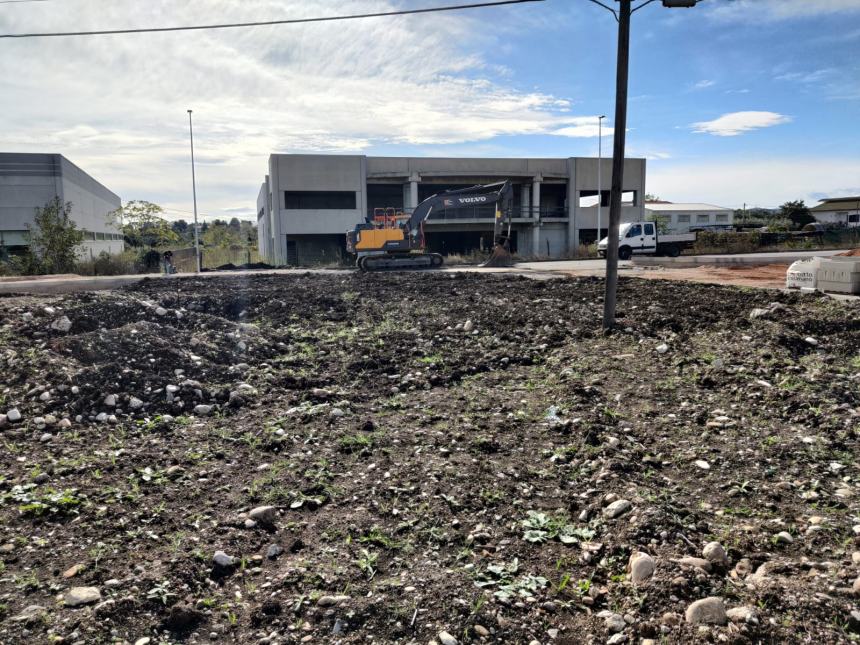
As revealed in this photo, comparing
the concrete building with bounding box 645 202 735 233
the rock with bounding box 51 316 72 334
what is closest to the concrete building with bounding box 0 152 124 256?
the rock with bounding box 51 316 72 334

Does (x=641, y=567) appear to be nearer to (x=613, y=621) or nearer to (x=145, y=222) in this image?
(x=613, y=621)

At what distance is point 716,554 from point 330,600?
2.24m

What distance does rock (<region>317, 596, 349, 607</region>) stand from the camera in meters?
3.30

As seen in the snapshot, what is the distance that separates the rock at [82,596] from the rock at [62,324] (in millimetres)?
6231

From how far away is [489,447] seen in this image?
18.1 feet

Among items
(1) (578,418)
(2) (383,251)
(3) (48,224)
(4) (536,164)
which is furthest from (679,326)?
(4) (536,164)

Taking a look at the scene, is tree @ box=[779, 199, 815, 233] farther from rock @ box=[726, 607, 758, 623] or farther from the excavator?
rock @ box=[726, 607, 758, 623]

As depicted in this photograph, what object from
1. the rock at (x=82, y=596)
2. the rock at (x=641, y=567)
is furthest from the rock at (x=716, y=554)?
the rock at (x=82, y=596)

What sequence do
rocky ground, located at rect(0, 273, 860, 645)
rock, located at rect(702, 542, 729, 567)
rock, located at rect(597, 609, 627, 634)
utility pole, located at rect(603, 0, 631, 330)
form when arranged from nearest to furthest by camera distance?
rock, located at rect(597, 609, 627, 634)
rocky ground, located at rect(0, 273, 860, 645)
rock, located at rect(702, 542, 729, 567)
utility pole, located at rect(603, 0, 631, 330)

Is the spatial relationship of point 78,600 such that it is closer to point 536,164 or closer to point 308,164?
point 308,164

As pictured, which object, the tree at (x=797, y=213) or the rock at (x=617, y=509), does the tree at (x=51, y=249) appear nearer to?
the rock at (x=617, y=509)

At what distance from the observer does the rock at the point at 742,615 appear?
2930 millimetres

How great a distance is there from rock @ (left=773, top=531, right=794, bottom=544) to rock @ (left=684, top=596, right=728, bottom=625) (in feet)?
3.09

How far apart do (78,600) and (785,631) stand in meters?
3.60
